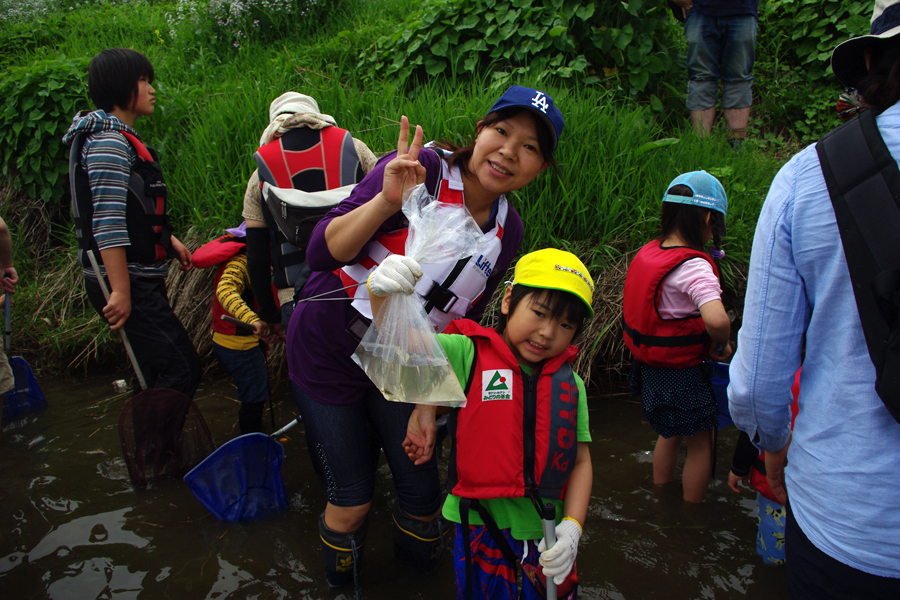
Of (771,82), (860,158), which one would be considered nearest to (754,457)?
(860,158)

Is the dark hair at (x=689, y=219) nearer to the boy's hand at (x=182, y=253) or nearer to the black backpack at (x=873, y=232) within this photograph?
the black backpack at (x=873, y=232)

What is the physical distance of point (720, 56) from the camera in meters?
5.39

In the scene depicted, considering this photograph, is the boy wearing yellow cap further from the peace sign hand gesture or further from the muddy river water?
the muddy river water

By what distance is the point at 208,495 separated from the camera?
280 cm

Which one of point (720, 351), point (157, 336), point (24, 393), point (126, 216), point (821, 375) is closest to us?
point (821, 375)

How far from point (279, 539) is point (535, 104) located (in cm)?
235

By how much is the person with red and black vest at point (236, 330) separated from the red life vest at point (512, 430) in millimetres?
1792

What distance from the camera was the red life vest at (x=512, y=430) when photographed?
1789 mm

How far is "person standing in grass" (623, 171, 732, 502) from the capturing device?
2648 mm

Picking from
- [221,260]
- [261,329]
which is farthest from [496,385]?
[221,260]

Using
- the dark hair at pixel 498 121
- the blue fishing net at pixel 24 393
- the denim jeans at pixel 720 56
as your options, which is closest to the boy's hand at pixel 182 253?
the blue fishing net at pixel 24 393

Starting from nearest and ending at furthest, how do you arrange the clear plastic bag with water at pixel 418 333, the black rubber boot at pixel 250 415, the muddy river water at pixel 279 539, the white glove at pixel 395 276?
the white glove at pixel 395 276 < the clear plastic bag with water at pixel 418 333 < the muddy river water at pixel 279 539 < the black rubber boot at pixel 250 415

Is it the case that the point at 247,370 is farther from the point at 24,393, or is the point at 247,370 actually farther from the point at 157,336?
the point at 24,393

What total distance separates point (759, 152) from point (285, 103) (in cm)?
452
